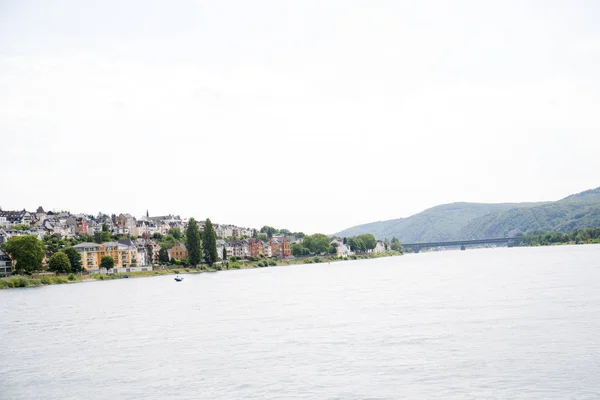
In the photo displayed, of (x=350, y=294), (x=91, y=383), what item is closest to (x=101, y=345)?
(x=91, y=383)

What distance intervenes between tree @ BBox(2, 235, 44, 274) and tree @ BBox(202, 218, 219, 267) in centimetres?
3841

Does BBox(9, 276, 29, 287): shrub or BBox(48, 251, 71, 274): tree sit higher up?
BBox(48, 251, 71, 274): tree

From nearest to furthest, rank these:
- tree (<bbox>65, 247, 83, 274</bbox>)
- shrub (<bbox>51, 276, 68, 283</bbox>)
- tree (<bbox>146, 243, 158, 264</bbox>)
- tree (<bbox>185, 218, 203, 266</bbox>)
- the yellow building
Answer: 1. shrub (<bbox>51, 276, 68, 283</bbox>)
2. tree (<bbox>65, 247, 83, 274</bbox>)
3. tree (<bbox>185, 218, 203, 266</bbox>)
4. the yellow building
5. tree (<bbox>146, 243, 158, 264</bbox>)

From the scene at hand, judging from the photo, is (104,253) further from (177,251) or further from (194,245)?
(177,251)

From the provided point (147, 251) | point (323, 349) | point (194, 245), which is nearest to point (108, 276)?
point (194, 245)

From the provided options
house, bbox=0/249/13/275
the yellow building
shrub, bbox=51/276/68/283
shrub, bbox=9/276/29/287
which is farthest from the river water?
the yellow building

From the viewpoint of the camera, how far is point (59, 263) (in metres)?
123

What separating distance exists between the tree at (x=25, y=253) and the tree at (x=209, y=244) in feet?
126

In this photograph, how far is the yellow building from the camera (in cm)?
15088

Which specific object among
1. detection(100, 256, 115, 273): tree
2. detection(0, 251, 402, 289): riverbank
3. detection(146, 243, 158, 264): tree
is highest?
detection(146, 243, 158, 264): tree

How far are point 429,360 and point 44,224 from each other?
607 feet

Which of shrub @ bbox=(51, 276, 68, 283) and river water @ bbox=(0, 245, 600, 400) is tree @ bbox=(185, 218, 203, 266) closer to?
shrub @ bbox=(51, 276, 68, 283)

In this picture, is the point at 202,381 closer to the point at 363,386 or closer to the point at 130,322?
the point at 363,386

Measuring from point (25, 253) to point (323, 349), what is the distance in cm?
9718
